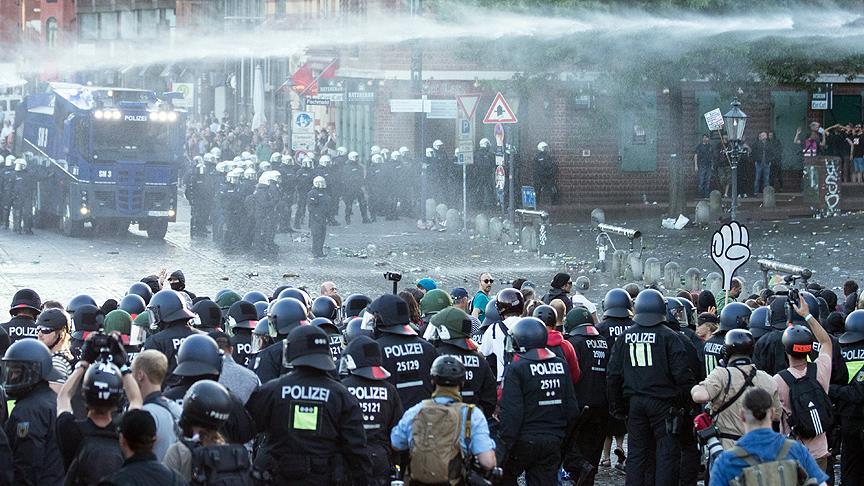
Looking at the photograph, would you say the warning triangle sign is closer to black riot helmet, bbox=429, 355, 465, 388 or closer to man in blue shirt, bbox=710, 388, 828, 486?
black riot helmet, bbox=429, 355, 465, 388

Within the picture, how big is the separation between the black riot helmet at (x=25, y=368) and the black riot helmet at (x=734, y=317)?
5500mm

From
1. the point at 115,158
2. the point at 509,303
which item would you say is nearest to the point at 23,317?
the point at 509,303

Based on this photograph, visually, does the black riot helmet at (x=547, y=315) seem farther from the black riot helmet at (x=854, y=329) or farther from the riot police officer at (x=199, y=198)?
the riot police officer at (x=199, y=198)

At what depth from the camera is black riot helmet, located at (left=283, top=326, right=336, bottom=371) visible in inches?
337

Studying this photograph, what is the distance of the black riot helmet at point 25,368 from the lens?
840cm

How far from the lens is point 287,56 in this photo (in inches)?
2163

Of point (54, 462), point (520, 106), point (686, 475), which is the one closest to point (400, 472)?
point (54, 462)

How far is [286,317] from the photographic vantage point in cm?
1024

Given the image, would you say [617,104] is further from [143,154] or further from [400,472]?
[400,472]

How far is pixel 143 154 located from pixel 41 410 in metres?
24.2

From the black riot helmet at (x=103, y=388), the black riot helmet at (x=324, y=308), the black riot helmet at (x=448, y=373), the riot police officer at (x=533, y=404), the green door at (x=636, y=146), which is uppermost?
the green door at (x=636, y=146)

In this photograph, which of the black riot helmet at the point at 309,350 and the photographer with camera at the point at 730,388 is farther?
the photographer with camera at the point at 730,388

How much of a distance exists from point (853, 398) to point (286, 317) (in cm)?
404

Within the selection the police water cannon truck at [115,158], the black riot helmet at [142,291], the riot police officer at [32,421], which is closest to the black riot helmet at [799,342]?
the riot police officer at [32,421]
